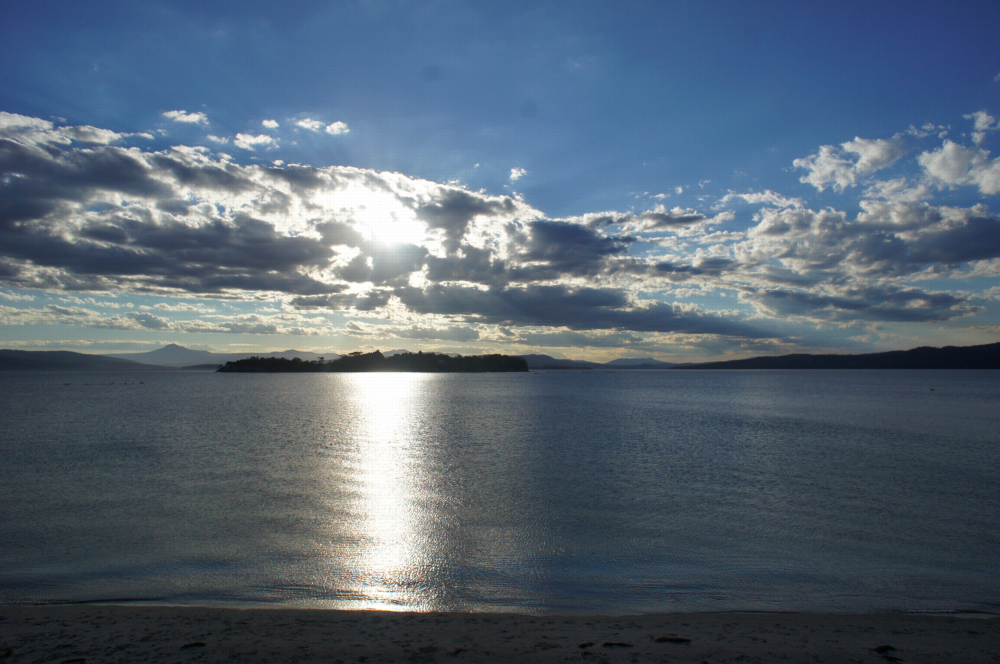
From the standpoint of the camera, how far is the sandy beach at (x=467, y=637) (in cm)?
660

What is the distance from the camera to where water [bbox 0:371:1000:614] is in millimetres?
9477

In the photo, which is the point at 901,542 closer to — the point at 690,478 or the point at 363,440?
the point at 690,478

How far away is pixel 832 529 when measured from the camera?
13422mm

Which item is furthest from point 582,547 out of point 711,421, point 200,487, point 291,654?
point 711,421

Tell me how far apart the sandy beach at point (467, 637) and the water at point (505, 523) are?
832mm

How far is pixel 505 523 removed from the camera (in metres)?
13.8

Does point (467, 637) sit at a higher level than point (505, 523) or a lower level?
higher

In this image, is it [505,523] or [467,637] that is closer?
[467,637]

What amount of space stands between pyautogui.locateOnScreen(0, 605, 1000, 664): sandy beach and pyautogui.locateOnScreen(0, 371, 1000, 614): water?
0.83m

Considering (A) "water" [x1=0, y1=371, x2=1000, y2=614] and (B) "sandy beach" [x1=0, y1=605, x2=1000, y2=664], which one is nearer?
(B) "sandy beach" [x1=0, y1=605, x2=1000, y2=664]

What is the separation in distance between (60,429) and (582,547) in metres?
37.9

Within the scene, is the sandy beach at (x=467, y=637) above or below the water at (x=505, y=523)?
above

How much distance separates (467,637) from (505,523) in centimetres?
660

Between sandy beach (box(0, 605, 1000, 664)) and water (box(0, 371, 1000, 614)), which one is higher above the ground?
sandy beach (box(0, 605, 1000, 664))
